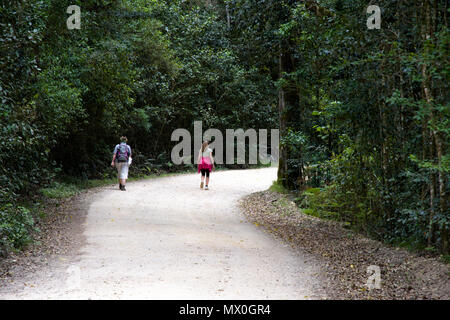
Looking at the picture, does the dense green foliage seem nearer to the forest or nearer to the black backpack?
the forest

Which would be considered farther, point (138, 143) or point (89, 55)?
point (138, 143)

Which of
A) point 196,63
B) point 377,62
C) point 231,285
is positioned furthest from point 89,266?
point 196,63

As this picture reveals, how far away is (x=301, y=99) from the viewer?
55.9 ft

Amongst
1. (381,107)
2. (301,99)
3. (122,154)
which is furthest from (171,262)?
(301,99)

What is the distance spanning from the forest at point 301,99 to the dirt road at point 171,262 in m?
1.68

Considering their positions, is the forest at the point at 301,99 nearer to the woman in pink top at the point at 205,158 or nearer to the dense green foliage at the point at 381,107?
the dense green foliage at the point at 381,107

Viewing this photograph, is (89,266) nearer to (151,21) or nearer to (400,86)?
(400,86)

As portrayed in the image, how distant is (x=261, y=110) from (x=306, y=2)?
67.2 feet

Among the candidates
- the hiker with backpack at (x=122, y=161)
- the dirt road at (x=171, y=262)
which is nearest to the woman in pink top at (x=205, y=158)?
the hiker with backpack at (x=122, y=161)

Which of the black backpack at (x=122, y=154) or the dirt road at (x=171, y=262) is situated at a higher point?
the black backpack at (x=122, y=154)

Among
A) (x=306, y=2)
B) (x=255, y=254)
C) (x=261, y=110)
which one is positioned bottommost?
(x=255, y=254)

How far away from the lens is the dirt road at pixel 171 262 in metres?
6.48

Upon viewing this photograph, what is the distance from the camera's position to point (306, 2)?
12.8 m

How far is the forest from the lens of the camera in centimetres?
813
